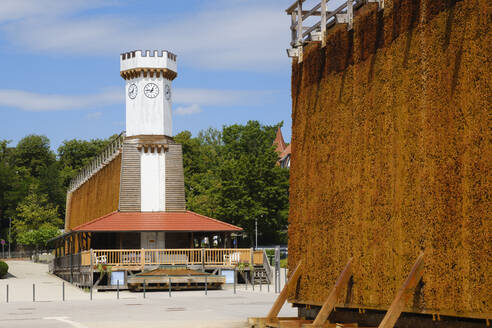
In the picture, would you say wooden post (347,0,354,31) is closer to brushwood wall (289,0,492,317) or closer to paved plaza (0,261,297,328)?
brushwood wall (289,0,492,317)

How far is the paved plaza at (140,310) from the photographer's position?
858 inches

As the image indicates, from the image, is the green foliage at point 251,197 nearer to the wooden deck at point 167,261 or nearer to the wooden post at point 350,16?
the wooden deck at point 167,261

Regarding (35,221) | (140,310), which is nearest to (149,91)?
(140,310)

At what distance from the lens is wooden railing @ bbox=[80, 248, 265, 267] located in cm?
4266

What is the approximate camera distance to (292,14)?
1962 cm

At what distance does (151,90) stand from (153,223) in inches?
383

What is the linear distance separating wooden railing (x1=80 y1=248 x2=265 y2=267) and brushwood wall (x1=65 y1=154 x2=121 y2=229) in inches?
270

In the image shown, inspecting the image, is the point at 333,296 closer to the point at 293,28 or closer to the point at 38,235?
the point at 293,28

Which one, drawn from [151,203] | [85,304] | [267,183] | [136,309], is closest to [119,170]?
[151,203]

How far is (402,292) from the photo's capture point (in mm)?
13227

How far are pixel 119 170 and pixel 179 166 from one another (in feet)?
13.1

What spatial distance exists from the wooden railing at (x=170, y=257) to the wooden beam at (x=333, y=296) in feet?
88.8

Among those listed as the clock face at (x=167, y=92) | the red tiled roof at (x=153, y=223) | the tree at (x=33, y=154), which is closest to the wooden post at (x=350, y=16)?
the red tiled roof at (x=153, y=223)

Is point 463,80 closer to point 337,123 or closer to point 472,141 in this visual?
point 472,141
